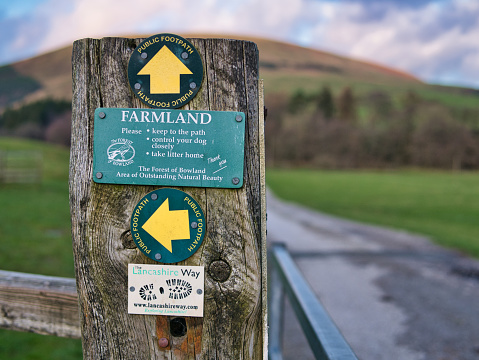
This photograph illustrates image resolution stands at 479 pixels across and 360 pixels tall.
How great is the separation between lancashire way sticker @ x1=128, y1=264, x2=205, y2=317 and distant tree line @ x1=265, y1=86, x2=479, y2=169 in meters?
70.6

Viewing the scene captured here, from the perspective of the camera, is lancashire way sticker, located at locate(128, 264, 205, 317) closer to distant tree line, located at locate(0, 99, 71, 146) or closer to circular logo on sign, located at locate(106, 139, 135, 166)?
circular logo on sign, located at locate(106, 139, 135, 166)

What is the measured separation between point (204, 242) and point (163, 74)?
448 mm

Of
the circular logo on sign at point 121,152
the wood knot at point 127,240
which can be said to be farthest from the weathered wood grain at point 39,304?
the circular logo on sign at point 121,152

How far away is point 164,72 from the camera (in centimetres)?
119

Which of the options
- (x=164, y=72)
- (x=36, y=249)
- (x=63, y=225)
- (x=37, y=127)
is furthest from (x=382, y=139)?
(x=164, y=72)

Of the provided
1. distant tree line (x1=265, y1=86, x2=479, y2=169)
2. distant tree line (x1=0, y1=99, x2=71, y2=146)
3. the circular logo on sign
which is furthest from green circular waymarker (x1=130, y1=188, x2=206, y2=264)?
distant tree line (x1=265, y1=86, x2=479, y2=169)

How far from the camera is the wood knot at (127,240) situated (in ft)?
3.89

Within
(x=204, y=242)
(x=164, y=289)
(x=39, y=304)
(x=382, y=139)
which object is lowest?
(x=382, y=139)

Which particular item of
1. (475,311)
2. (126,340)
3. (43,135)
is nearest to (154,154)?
(126,340)

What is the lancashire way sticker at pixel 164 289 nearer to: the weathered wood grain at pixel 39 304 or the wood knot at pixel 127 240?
the wood knot at pixel 127 240

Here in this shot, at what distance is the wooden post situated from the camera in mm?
1163

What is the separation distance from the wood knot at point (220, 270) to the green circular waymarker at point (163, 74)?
1.37 feet

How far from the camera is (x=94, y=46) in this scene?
1186 millimetres

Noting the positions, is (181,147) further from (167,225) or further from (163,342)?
(163,342)
